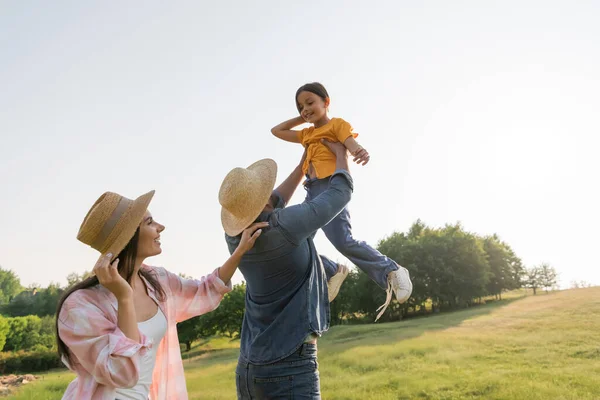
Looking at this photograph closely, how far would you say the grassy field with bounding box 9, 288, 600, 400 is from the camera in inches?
417

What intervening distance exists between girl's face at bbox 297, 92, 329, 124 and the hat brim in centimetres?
188

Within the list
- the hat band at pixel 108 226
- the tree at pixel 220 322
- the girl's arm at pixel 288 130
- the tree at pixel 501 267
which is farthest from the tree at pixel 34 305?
the hat band at pixel 108 226

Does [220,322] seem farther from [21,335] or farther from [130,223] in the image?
[130,223]

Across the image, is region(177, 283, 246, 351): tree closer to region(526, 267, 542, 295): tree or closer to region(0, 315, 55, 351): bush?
region(0, 315, 55, 351): bush

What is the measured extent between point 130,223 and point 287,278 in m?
1.00

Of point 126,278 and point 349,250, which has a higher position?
point 349,250

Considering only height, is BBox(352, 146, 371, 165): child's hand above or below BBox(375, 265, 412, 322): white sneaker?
above

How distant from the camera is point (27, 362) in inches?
1169

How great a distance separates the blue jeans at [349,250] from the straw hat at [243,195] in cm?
126

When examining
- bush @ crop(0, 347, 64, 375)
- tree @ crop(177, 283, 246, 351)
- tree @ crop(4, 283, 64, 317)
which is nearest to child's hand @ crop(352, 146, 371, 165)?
tree @ crop(177, 283, 246, 351)

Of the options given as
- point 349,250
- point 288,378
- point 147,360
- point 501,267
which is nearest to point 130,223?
point 147,360

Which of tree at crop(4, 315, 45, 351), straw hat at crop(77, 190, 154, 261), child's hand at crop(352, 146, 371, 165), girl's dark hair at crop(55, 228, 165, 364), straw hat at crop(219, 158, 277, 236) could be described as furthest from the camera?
tree at crop(4, 315, 45, 351)

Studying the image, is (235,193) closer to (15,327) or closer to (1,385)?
(1,385)

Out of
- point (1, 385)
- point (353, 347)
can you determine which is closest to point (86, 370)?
point (353, 347)
